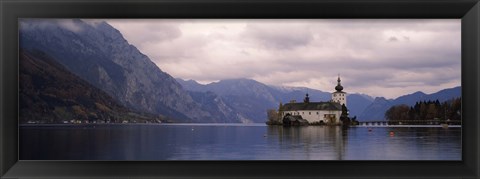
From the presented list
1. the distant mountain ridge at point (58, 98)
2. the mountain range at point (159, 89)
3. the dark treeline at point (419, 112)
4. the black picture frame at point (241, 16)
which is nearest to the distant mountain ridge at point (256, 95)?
the mountain range at point (159, 89)

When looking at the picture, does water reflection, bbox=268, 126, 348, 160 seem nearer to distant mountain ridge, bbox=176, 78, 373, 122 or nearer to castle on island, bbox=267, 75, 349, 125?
castle on island, bbox=267, 75, 349, 125

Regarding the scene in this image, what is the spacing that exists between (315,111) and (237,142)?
0.83 meters

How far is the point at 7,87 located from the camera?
296 cm

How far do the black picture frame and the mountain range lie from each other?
88cm

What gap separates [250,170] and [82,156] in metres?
1.35

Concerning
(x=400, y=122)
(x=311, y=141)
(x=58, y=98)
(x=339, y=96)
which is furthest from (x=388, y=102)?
(x=58, y=98)

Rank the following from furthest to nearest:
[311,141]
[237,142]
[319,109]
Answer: [319,109]
[237,142]
[311,141]

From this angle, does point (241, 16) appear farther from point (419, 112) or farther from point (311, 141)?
point (419, 112)

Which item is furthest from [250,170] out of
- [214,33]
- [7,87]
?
[7,87]

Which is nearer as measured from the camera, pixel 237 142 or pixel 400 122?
pixel 237 142

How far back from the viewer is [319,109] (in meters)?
4.36

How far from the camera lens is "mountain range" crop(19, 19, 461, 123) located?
162 inches

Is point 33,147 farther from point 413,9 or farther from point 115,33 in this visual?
point 413,9

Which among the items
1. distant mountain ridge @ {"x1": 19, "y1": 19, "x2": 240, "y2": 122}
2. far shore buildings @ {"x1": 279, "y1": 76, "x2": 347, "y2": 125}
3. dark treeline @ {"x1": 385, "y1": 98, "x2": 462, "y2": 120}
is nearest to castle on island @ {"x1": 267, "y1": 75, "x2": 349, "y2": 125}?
far shore buildings @ {"x1": 279, "y1": 76, "x2": 347, "y2": 125}
